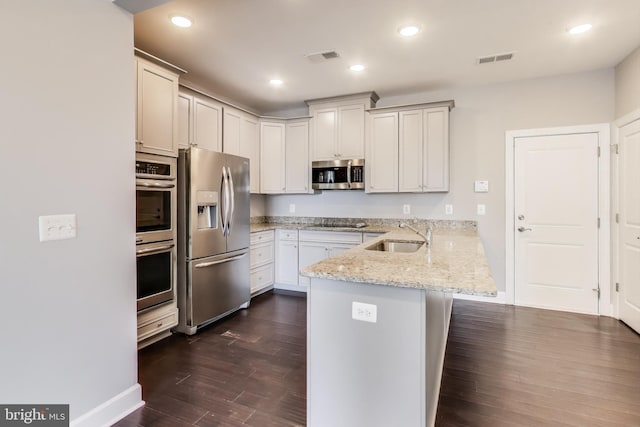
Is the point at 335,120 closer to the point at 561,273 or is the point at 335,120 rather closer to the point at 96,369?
the point at 561,273

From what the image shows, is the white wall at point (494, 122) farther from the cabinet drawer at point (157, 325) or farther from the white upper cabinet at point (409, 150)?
the cabinet drawer at point (157, 325)

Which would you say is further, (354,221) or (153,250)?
(354,221)

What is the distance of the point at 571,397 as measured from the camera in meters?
2.04

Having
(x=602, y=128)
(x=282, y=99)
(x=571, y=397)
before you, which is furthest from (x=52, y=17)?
(x=602, y=128)

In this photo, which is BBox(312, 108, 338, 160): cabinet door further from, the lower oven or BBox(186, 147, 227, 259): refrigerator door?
the lower oven

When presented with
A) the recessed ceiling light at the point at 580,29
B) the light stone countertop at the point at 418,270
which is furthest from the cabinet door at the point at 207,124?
the recessed ceiling light at the point at 580,29

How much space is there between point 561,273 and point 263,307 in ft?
11.3

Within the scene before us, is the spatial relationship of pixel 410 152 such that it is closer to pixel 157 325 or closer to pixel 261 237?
pixel 261 237

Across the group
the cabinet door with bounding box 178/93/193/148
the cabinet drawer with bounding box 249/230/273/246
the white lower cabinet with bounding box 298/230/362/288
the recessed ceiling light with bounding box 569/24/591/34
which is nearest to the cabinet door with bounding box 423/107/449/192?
the white lower cabinet with bounding box 298/230/362/288

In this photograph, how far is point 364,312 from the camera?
4.86 ft

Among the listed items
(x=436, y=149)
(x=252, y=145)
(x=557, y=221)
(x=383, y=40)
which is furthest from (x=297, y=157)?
(x=557, y=221)

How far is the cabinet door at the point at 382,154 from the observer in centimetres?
405

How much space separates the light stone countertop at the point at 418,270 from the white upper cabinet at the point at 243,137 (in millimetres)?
2565

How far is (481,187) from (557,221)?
0.87 meters
